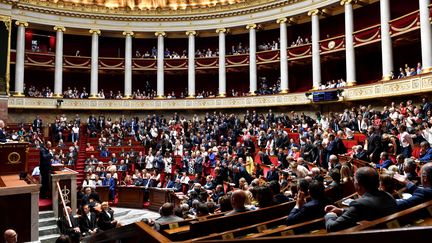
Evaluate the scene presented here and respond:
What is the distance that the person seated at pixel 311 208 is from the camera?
3391mm

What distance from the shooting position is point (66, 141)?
20562mm

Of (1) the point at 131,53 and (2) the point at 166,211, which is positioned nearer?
(2) the point at 166,211

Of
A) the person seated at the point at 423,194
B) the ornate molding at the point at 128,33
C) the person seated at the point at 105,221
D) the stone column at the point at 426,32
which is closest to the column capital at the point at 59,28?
the ornate molding at the point at 128,33

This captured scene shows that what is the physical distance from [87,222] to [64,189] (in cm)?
204

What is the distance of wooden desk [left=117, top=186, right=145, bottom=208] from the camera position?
47.4 feet

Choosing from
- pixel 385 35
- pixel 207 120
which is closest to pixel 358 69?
pixel 385 35

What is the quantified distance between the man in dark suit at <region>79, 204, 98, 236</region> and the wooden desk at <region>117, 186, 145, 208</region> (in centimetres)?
611

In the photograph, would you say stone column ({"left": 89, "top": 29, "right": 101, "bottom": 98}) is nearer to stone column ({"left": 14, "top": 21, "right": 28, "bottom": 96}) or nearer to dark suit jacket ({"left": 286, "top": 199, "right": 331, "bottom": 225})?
stone column ({"left": 14, "top": 21, "right": 28, "bottom": 96})

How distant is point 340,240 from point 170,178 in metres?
13.4

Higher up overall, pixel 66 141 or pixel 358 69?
pixel 358 69

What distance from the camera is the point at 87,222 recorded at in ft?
27.0

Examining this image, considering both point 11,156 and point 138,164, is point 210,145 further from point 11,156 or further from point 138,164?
point 11,156

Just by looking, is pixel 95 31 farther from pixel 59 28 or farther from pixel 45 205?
pixel 45 205

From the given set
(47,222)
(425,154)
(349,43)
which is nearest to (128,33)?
(349,43)
